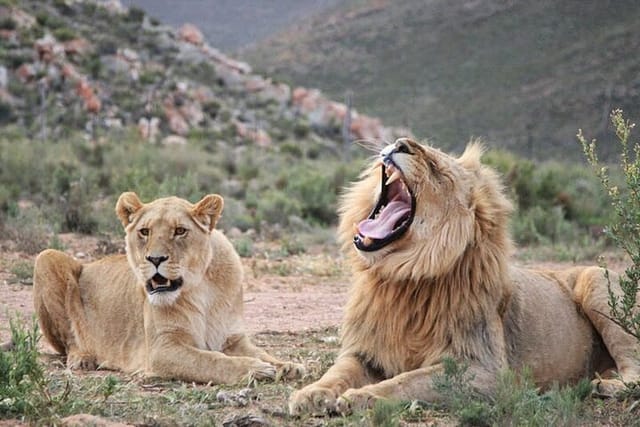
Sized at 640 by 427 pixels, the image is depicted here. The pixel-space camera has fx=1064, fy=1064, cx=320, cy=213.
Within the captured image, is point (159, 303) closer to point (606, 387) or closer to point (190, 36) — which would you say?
point (606, 387)

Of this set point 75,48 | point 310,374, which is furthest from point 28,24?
point 310,374

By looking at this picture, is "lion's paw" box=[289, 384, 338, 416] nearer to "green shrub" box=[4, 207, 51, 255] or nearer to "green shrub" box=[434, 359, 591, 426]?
"green shrub" box=[434, 359, 591, 426]

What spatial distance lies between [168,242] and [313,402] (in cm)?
179

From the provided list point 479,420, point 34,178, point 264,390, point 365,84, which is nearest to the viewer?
point 479,420

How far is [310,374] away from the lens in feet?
23.1

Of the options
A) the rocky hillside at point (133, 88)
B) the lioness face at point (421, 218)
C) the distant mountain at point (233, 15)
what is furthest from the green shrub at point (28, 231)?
the distant mountain at point (233, 15)

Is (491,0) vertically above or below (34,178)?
above

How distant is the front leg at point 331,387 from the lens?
5.70 metres

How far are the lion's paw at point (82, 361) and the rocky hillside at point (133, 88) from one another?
22862 mm

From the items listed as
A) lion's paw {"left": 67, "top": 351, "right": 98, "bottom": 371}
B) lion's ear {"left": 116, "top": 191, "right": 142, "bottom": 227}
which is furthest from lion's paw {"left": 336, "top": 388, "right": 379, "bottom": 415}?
lion's paw {"left": 67, "top": 351, "right": 98, "bottom": 371}

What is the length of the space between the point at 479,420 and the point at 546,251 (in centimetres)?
1085

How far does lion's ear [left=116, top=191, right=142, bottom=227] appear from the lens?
23.9 feet

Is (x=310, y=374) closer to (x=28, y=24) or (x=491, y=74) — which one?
(x=28, y=24)

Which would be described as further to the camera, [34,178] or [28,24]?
[28,24]
